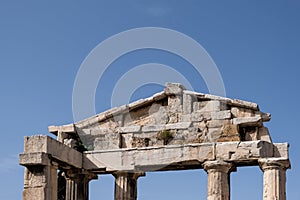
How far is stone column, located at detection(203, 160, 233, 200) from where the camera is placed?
25078mm

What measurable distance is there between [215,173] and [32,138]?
20.6ft

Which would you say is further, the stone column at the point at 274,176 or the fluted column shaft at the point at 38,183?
the stone column at the point at 274,176

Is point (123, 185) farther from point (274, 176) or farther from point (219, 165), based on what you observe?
point (274, 176)

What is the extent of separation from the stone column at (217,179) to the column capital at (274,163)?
3.72 feet

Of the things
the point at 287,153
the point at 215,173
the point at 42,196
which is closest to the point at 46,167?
the point at 42,196

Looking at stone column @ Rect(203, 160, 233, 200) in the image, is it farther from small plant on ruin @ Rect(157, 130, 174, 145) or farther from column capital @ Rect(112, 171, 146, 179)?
column capital @ Rect(112, 171, 146, 179)

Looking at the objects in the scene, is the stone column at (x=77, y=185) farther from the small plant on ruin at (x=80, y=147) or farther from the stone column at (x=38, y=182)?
the stone column at (x=38, y=182)

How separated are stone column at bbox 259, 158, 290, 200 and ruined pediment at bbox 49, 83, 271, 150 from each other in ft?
3.71

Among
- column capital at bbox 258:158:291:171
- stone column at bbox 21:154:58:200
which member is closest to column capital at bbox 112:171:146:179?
stone column at bbox 21:154:58:200

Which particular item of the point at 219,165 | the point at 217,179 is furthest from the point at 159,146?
the point at 217,179

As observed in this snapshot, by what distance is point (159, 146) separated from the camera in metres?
26.2

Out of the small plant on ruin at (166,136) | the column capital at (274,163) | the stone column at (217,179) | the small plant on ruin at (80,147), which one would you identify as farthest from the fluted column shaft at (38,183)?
the column capital at (274,163)

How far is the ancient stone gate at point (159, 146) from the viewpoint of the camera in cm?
2462

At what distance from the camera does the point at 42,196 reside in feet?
79.1
